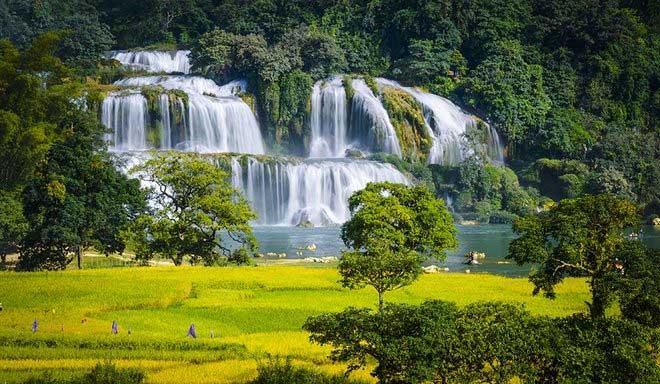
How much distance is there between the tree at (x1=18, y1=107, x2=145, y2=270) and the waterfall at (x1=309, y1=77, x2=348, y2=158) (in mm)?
50908

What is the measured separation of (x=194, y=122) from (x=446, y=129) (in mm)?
30235

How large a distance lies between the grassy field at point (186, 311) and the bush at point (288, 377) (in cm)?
178

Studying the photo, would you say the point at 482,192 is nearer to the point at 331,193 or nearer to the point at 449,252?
the point at 331,193

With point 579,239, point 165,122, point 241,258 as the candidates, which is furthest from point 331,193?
point 579,239

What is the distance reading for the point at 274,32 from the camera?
113 m

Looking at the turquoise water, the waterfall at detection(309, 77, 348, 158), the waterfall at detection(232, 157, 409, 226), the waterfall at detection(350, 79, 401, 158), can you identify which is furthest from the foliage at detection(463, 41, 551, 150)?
the waterfall at detection(232, 157, 409, 226)

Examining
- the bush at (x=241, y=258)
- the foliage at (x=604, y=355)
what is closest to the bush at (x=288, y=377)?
the foliage at (x=604, y=355)

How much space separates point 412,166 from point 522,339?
7403cm

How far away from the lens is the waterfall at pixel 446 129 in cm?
10100

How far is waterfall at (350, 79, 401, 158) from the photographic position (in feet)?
322

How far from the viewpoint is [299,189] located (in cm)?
8194

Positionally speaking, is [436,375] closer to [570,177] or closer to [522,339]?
[522,339]

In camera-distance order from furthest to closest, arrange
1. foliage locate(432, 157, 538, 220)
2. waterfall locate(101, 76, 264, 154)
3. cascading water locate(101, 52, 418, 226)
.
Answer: foliage locate(432, 157, 538, 220) → waterfall locate(101, 76, 264, 154) → cascading water locate(101, 52, 418, 226)

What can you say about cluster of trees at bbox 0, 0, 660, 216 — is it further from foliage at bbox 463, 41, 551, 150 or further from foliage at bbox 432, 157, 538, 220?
foliage at bbox 432, 157, 538, 220
